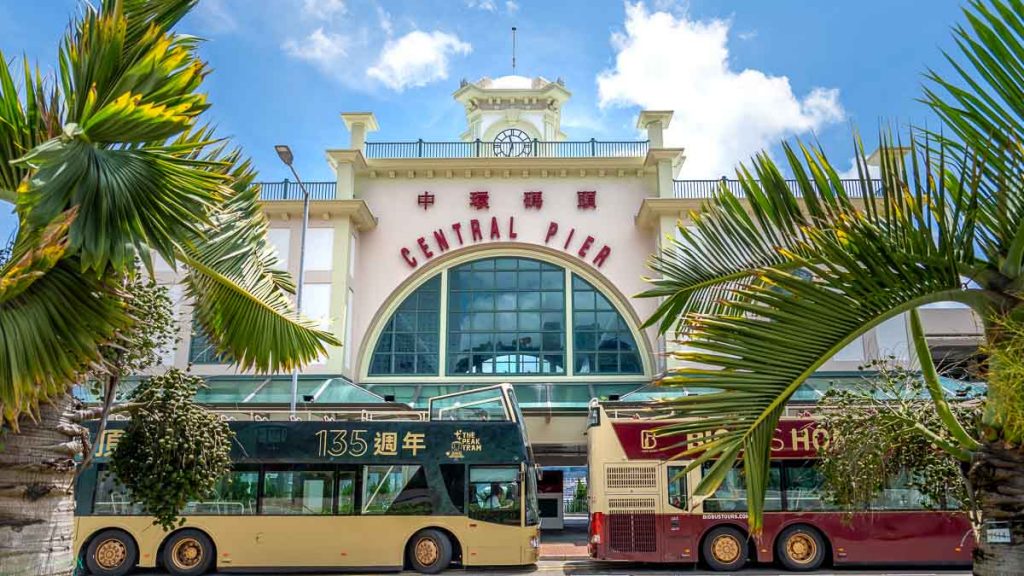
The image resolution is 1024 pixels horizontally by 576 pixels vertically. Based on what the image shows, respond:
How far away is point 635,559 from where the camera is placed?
14359 millimetres

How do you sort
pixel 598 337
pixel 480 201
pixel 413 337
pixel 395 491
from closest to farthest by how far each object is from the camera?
pixel 395 491 → pixel 598 337 → pixel 413 337 → pixel 480 201

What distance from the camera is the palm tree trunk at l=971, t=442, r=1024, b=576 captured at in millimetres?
3697

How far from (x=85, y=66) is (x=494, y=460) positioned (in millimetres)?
11025

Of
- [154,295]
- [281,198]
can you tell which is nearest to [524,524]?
[154,295]

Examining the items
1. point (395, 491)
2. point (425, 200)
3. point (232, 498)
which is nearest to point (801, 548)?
point (395, 491)

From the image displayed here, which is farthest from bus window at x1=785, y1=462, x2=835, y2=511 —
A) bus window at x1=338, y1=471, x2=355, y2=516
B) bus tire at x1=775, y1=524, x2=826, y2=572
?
bus window at x1=338, y1=471, x2=355, y2=516

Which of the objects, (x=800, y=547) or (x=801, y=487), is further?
(x=801, y=487)

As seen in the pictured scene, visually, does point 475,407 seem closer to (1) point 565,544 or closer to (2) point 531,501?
(2) point 531,501

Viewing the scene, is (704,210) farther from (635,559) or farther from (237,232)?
(635,559)

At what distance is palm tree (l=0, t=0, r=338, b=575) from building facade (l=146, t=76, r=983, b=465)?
17.1 metres

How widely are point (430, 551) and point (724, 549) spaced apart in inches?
209

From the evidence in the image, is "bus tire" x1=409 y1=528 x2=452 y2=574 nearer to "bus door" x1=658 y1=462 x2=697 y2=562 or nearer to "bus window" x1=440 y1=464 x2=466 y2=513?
"bus window" x1=440 y1=464 x2=466 y2=513

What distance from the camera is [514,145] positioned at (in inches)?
1030

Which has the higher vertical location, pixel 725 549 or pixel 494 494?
pixel 494 494
